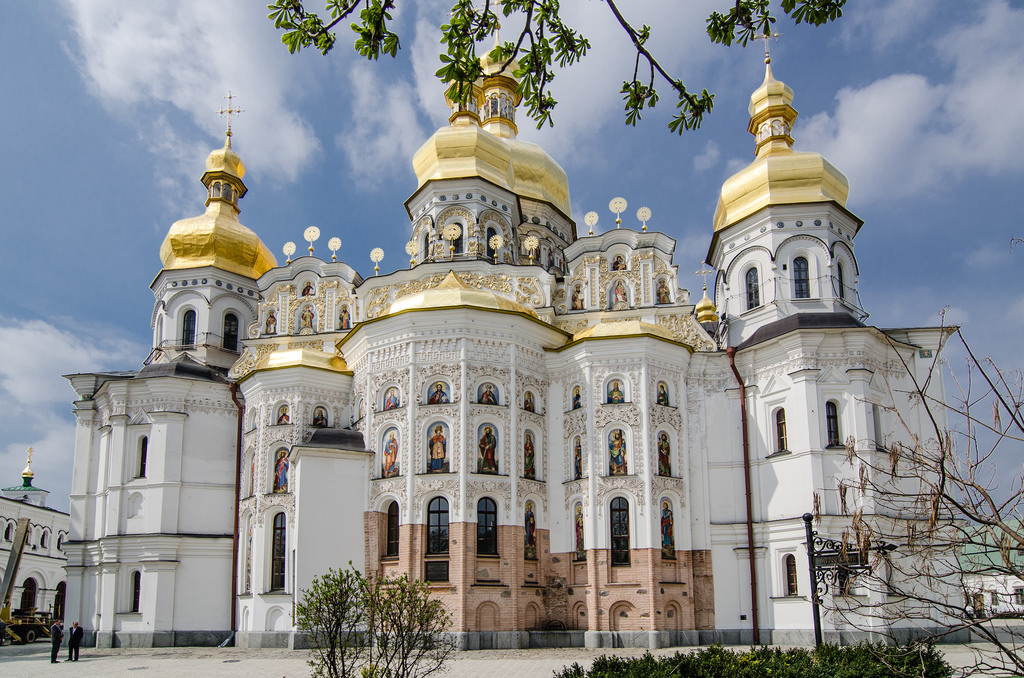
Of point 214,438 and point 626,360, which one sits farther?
point 214,438

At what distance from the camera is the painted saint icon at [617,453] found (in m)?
24.5

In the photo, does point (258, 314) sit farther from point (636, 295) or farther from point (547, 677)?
point (547, 677)

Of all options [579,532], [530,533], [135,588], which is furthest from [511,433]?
[135,588]

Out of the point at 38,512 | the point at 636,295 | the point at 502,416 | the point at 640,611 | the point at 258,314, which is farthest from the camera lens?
the point at 38,512

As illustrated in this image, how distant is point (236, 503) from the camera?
95.5 ft

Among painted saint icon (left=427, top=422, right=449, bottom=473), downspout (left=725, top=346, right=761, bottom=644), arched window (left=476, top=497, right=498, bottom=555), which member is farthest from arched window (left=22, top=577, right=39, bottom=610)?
downspout (left=725, top=346, right=761, bottom=644)

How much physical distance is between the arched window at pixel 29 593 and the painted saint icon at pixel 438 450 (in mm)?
36387

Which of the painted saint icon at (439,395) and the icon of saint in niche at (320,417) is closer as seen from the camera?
the painted saint icon at (439,395)

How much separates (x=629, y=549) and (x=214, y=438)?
562 inches

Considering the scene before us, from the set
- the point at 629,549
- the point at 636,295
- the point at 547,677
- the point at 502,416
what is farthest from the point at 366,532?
the point at 636,295

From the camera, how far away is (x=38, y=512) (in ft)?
168

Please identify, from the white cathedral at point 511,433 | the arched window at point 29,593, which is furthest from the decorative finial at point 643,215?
the arched window at point 29,593

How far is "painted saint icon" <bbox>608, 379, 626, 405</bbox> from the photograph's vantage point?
82.6 ft

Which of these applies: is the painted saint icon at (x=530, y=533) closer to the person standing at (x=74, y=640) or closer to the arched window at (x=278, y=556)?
the arched window at (x=278, y=556)
